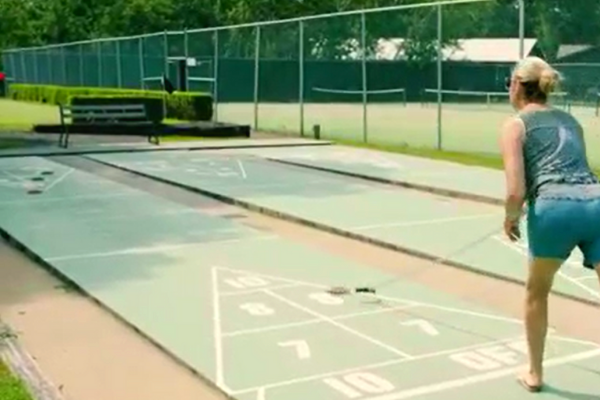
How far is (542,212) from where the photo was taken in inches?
182

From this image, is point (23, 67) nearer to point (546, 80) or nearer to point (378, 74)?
point (378, 74)

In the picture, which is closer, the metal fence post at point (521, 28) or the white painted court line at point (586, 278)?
the white painted court line at point (586, 278)

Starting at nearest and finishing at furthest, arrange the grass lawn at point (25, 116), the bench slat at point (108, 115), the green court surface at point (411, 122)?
the green court surface at point (411, 122)
the bench slat at point (108, 115)
the grass lawn at point (25, 116)

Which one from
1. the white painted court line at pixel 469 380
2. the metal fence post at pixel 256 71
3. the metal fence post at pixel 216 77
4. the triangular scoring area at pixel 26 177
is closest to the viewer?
the white painted court line at pixel 469 380

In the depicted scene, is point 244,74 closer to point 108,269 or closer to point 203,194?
point 203,194

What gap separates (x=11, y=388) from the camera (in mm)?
4871

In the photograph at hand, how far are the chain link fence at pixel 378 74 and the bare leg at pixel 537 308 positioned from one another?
1045cm

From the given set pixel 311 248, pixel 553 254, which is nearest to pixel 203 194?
pixel 311 248

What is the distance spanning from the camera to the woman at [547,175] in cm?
461

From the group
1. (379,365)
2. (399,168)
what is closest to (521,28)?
(399,168)

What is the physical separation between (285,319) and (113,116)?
16519mm

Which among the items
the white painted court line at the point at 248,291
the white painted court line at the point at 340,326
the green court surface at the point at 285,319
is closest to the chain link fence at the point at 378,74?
the green court surface at the point at 285,319

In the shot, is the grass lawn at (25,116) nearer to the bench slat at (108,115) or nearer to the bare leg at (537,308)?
the bench slat at (108,115)

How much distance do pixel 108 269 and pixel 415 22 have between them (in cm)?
1386
